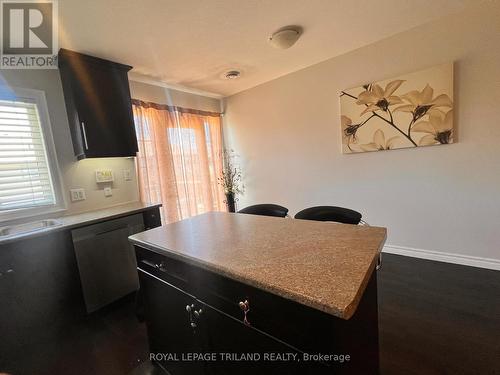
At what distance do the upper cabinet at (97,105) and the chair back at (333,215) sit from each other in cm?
198

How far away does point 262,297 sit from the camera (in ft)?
2.65

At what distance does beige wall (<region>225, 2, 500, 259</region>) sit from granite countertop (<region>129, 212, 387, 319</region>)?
178cm

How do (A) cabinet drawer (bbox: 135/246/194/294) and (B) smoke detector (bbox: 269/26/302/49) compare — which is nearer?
(A) cabinet drawer (bbox: 135/246/194/294)

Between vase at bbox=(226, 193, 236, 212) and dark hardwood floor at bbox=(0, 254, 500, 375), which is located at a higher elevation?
vase at bbox=(226, 193, 236, 212)

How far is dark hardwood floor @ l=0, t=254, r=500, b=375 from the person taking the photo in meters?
1.42

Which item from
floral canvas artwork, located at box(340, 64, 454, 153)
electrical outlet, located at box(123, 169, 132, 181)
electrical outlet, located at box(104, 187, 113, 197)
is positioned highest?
floral canvas artwork, located at box(340, 64, 454, 153)

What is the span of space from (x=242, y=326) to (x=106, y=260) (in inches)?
69.9

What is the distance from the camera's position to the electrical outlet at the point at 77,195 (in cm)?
239

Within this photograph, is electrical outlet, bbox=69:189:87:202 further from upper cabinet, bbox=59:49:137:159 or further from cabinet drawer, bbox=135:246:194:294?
cabinet drawer, bbox=135:246:194:294

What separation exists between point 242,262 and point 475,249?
2.66 m

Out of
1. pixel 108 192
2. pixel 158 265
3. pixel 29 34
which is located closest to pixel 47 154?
pixel 108 192

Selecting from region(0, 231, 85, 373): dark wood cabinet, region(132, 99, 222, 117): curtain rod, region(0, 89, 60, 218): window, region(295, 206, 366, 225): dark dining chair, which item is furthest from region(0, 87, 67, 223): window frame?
region(295, 206, 366, 225): dark dining chair

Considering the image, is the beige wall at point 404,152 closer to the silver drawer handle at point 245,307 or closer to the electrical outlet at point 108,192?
the electrical outlet at point 108,192

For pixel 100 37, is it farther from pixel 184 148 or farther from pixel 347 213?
pixel 347 213
